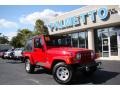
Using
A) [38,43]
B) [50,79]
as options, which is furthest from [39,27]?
[50,79]

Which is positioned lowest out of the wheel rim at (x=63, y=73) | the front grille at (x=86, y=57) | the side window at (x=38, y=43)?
the wheel rim at (x=63, y=73)

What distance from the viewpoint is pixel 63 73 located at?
845 cm

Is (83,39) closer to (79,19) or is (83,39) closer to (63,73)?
(79,19)

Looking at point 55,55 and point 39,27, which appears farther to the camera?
point 39,27

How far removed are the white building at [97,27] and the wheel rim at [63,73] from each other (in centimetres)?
869

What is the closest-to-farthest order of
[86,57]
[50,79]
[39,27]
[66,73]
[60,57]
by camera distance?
1. [66,73]
2. [60,57]
3. [86,57]
4. [50,79]
5. [39,27]

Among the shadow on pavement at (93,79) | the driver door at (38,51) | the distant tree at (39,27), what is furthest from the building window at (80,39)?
the shadow on pavement at (93,79)

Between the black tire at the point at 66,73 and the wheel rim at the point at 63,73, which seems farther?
the wheel rim at the point at 63,73

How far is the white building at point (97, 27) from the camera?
64.4 feet

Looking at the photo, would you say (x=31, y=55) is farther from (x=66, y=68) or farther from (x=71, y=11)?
(x=71, y=11)

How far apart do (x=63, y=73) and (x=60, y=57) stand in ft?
2.14

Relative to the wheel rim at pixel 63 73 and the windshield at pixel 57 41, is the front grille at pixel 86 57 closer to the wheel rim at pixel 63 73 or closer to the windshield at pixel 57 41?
the wheel rim at pixel 63 73
